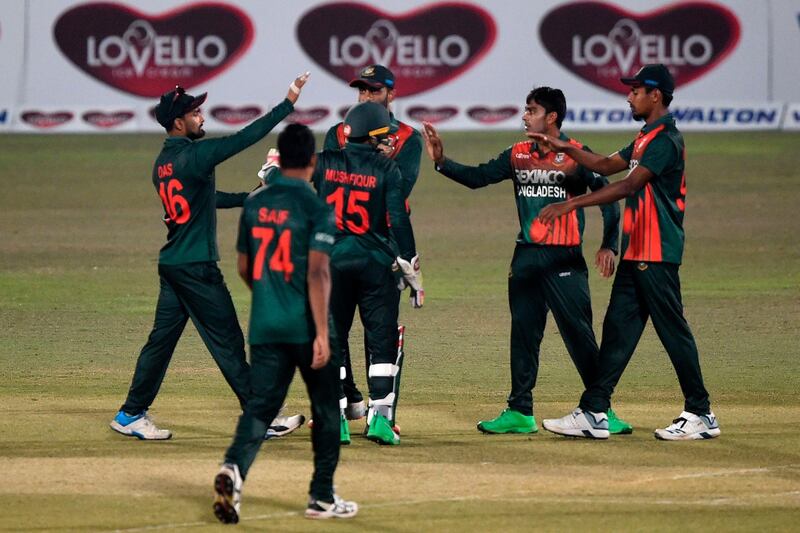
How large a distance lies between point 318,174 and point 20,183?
16121mm

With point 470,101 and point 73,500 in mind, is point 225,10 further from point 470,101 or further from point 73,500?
point 73,500

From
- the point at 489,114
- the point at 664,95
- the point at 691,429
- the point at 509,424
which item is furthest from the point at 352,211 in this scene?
the point at 489,114

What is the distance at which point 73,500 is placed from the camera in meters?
8.05

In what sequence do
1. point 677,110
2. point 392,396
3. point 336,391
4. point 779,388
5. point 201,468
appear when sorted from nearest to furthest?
point 336,391
point 201,468
point 392,396
point 779,388
point 677,110

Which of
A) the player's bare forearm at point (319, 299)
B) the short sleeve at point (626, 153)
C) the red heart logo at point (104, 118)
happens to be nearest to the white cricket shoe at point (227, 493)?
the player's bare forearm at point (319, 299)

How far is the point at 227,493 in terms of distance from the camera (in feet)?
24.3

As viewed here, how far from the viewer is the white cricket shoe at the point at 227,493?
7414 millimetres

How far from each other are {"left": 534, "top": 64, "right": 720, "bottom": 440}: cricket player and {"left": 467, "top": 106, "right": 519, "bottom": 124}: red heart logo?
20.9 meters

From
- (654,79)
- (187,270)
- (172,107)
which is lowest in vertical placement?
(187,270)

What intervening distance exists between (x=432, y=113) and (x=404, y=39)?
1662 mm

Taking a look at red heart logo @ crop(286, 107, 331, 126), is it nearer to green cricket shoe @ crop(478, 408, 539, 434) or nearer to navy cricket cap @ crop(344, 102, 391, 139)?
navy cricket cap @ crop(344, 102, 391, 139)

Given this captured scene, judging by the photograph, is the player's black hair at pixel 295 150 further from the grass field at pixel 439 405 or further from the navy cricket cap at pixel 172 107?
the navy cricket cap at pixel 172 107

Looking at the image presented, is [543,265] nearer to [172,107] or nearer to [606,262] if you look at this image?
[606,262]

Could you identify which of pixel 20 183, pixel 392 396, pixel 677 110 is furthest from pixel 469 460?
pixel 677 110
